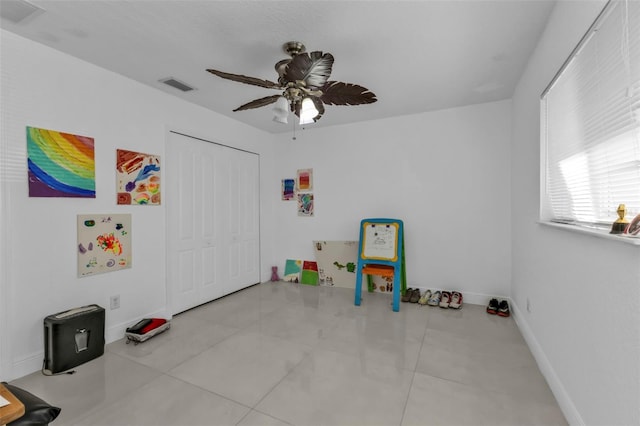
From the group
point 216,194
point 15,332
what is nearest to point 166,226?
point 216,194

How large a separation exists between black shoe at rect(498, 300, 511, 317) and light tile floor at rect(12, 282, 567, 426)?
0.30ft

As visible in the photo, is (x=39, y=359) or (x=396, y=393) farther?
(x=39, y=359)

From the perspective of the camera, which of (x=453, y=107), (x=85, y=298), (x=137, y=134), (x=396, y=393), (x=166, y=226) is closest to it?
(x=396, y=393)

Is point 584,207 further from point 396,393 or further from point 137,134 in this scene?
point 137,134

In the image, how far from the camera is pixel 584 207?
1613mm

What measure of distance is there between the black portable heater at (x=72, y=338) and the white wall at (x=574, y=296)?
3.40 metres

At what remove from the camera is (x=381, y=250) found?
3791mm

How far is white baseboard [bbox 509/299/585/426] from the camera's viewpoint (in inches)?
61.6

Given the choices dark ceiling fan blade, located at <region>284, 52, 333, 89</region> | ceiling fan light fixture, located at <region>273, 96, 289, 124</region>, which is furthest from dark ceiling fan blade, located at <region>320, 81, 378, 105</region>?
ceiling fan light fixture, located at <region>273, 96, 289, 124</region>

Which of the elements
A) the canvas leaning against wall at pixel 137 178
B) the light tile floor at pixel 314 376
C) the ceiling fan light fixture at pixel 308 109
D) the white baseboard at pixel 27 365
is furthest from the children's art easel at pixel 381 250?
the white baseboard at pixel 27 365

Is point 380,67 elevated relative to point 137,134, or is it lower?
elevated

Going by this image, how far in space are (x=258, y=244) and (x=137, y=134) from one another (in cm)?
240

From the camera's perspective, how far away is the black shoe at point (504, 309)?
10.4 ft

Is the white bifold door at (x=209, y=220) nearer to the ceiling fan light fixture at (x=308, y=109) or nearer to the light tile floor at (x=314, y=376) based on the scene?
the light tile floor at (x=314, y=376)
